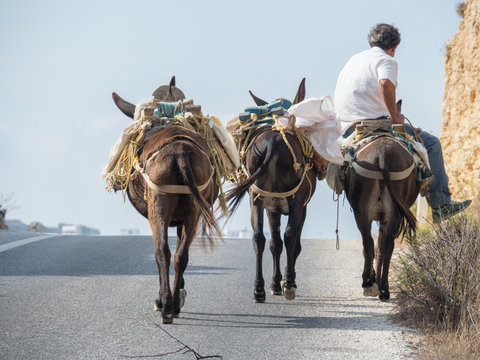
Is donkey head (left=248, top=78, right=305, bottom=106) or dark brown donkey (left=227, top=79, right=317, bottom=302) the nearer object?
dark brown donkey (left=227, top=79, right=317, bottom=302)

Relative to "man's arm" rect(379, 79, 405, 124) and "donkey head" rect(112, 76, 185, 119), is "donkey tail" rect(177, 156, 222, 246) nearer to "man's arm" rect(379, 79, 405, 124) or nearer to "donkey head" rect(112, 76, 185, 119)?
"donkey head" rect(112, 76, 185, 119)

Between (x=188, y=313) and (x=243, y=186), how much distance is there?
1.50 meters

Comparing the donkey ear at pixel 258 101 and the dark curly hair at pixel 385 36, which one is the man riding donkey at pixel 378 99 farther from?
the donkey ear at pixel 258 101

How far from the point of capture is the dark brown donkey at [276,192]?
8859 millimetres

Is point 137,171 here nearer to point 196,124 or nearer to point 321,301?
point 196,124

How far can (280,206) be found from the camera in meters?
9.23

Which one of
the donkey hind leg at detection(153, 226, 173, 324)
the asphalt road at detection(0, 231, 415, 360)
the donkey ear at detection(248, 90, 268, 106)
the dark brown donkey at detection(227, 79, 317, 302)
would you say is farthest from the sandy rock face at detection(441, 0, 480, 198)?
the donkey hind leg at detection(153, 226, 173, 324)

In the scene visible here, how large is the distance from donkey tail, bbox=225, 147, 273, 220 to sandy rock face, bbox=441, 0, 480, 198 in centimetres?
776

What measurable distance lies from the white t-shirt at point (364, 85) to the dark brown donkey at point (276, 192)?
84cm

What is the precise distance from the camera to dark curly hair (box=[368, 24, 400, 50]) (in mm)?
9414

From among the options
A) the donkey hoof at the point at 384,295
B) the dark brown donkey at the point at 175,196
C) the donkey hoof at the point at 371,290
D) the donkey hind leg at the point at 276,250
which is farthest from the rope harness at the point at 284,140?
the donkey hoof at the point at 384,295

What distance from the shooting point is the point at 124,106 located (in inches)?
361

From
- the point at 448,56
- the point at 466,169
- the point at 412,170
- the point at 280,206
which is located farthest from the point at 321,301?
the point at 448,56

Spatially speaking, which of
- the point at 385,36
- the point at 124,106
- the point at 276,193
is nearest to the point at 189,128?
the point at 124,106
